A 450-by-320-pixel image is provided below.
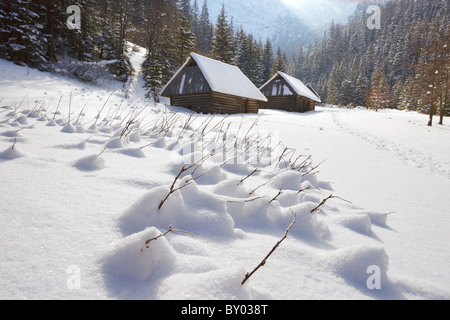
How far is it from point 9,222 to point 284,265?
1121 mm

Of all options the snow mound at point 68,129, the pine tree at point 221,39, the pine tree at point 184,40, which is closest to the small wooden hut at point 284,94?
the pine tree at point 221,39

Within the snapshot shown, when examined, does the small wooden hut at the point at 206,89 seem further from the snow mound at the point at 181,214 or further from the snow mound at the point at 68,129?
the snow mound at the point at 181,214

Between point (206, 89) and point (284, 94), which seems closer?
point (206, 89)

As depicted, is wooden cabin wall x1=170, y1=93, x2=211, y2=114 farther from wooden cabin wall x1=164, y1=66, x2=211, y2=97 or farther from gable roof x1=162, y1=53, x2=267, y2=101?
gable roof x1=162, y1=53, x2=267, y2=101

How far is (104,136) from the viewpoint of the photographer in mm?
2908

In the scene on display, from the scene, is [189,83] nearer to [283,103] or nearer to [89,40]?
[89,40]

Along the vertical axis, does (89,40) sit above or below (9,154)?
above

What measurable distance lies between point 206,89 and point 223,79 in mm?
2270

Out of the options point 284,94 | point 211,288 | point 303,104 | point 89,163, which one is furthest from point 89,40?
point 211,288

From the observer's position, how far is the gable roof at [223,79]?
16078 mm

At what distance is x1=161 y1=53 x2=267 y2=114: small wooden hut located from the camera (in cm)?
1614

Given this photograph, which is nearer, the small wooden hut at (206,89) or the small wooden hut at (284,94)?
the small wooden hut at (206,89)

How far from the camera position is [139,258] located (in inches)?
29.0

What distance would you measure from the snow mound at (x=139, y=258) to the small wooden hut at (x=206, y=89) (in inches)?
609
